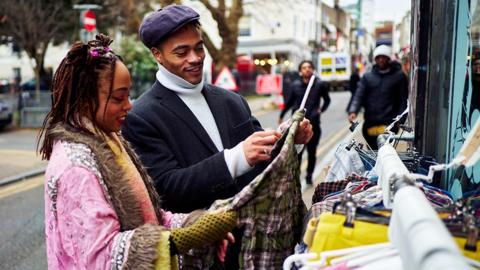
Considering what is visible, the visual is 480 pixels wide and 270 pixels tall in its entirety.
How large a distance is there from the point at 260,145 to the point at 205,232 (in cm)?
39

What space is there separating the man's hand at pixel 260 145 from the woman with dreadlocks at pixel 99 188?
0.92 ft

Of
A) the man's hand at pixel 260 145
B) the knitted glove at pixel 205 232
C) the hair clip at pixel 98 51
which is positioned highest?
the hair clip at pixel 98 51

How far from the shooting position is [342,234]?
46.3 inches

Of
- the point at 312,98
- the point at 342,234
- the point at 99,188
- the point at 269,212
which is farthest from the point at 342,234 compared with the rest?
the point at 312,98

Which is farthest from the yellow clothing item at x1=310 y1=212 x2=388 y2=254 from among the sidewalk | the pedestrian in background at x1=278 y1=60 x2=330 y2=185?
the sidewalk

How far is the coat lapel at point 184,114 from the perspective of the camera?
215 cm

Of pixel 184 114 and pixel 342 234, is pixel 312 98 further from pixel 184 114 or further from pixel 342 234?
pixel 342 234

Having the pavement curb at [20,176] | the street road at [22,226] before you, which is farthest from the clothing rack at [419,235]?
the pavement curb at [20,176]

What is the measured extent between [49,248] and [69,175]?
1.01 feet

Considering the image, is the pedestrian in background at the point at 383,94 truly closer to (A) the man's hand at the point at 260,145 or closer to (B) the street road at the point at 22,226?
(B) the street road at the point at 22,226

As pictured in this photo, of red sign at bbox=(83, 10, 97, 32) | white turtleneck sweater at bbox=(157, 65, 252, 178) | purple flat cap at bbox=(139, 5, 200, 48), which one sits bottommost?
white turtleneck sweater at bbox=(157, 65, 252, 178)

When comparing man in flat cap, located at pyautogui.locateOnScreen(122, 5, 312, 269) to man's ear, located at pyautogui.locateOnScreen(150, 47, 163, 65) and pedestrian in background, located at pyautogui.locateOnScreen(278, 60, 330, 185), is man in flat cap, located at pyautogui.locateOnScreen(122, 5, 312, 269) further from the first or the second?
pedestrian in background, located at pyautogui.locateOnScreen(278, 60, 330, 185)

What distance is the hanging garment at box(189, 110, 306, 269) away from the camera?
57.5 inches

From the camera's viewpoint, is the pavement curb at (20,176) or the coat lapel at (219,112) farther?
the pavement curb at (20,176)
